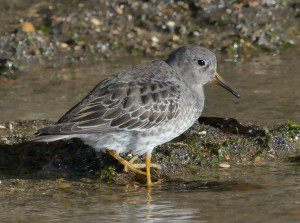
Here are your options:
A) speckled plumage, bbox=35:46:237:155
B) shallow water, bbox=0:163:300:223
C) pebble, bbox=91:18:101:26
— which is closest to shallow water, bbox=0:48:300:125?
pebble, bbox=91:18:101:26

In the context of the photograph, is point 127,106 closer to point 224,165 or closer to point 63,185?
point 63,185

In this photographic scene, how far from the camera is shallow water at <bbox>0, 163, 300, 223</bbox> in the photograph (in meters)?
5.04

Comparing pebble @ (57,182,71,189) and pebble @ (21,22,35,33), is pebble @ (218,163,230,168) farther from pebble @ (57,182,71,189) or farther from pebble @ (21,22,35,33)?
pebble @ (21,22,35,33)

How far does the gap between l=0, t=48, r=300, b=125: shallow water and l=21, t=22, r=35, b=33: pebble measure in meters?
1.00

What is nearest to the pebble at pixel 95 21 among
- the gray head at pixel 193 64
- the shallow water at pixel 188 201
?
the gray head at pixel 193 64

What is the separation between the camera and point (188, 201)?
550cm

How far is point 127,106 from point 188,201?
1488mm

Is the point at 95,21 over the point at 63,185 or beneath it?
over

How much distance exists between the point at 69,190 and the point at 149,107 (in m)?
1.29

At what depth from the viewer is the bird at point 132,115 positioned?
6.37 metres

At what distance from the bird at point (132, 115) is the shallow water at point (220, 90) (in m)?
1.53

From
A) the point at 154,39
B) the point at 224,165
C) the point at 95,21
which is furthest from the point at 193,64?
the point at 95,21

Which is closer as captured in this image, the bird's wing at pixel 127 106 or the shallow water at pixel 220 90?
the bird's wing at pixel 127 106

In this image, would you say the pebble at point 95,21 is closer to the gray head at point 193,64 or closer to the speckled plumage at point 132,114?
the gray head at point 193,64
